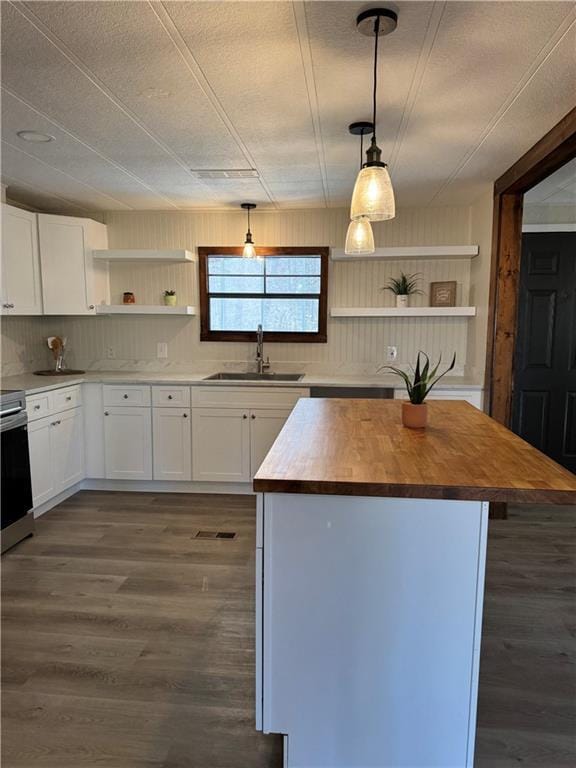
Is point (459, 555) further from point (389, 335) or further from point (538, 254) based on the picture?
point (538, 254)

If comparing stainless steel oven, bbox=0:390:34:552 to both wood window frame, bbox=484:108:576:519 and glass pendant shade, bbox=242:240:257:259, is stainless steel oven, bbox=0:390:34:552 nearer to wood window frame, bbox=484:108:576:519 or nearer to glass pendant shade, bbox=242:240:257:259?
glass pendant shade, bbox=242:240:257:259


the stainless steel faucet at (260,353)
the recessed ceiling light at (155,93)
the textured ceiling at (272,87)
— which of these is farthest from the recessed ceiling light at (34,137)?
Answer: the stainless steel faucet at (260,353)

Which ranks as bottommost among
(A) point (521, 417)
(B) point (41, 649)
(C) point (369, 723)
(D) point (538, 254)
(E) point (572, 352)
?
(B) point (41, 649)

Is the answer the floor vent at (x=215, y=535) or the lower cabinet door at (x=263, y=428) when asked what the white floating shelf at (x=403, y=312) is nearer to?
the lower cabinet door at (x=263, y=428)

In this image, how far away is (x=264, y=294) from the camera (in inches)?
175

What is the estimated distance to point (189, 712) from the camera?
174 cm

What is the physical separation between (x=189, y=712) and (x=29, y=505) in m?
1.96

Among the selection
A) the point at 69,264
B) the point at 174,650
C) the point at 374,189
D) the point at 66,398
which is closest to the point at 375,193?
the point at 374,189

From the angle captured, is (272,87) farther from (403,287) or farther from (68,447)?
(68,447)

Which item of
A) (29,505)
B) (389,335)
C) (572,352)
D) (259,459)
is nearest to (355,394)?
(389,335)

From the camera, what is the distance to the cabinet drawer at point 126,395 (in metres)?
3.94

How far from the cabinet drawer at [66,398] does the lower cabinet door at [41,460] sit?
0.11 metres

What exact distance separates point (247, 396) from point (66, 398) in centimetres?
137

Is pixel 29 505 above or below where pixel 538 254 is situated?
below
